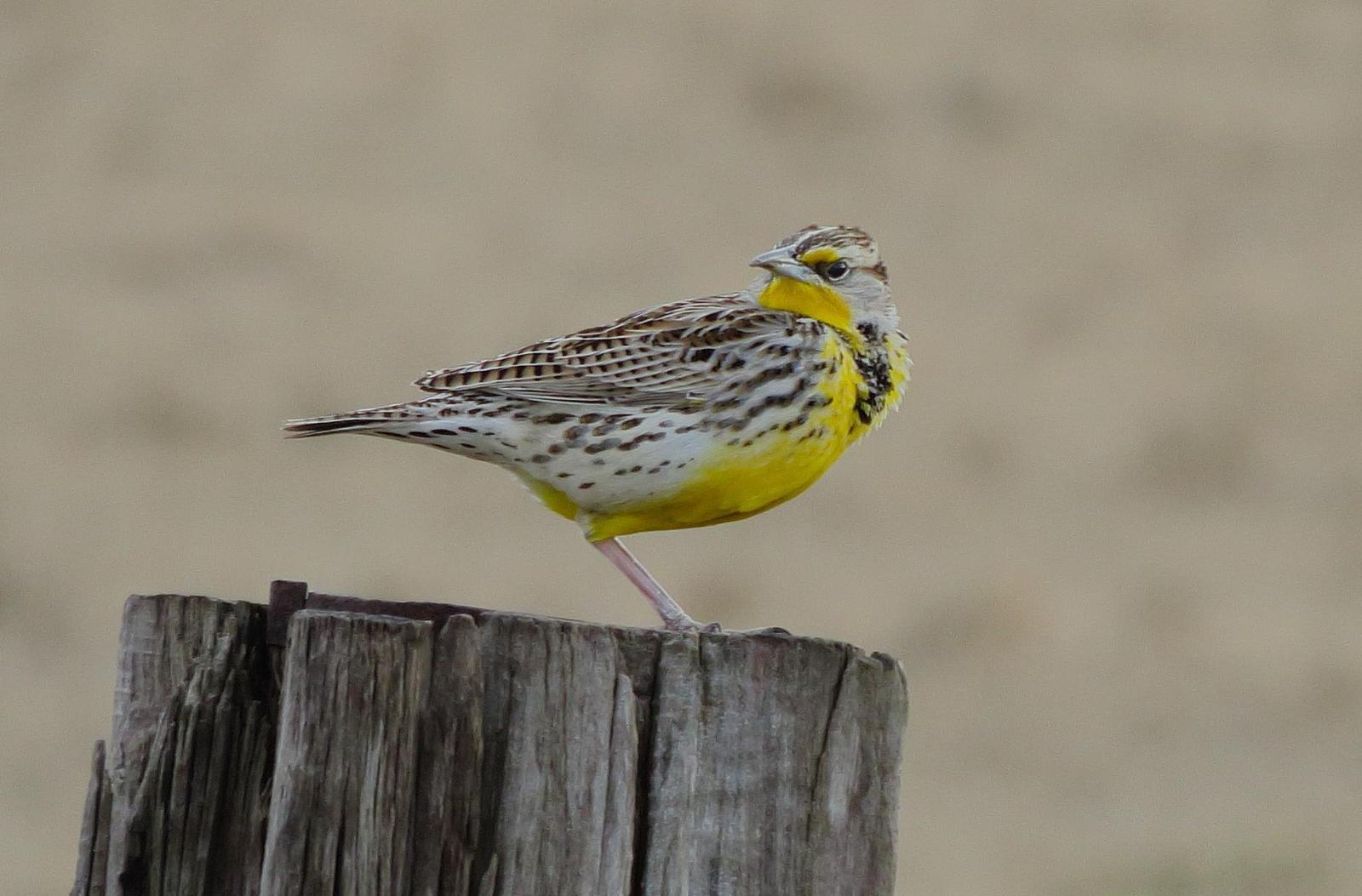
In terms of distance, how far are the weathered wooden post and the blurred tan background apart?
7756 mm

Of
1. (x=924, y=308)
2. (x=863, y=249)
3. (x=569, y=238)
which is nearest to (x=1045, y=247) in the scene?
(x=924, y=308)

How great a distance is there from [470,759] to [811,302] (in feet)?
7.42

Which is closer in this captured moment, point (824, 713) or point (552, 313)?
point (824, 713)

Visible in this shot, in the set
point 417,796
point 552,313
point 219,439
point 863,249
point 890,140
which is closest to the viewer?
point 417,796

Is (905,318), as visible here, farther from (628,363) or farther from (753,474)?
(753,474)

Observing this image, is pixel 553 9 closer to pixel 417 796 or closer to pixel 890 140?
pixel 890 140

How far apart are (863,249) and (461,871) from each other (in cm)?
245

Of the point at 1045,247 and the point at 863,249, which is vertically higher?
the point at 1045,247

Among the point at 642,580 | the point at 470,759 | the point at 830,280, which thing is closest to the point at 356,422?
the point at 642,580

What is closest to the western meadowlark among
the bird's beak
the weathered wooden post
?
the bird's beak

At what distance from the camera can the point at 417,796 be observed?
3.12 meters

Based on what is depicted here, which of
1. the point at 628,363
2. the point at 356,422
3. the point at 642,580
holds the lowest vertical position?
the point at 642,580

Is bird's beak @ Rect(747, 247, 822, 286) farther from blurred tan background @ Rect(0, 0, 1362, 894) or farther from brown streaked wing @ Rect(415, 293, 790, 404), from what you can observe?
blurred tan background @ Rect(0, 0, 1362, 894)

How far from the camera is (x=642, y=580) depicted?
520cm
